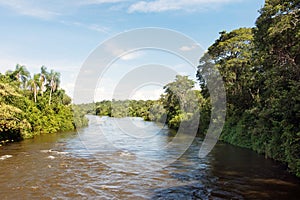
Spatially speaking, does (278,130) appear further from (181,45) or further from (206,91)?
(206,91)

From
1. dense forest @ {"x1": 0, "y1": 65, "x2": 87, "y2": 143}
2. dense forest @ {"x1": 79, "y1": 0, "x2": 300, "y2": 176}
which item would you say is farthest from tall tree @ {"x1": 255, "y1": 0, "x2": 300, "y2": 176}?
dense forest @ {"x1": 0, "y1": 65, "x2": 87, "y2": 143}

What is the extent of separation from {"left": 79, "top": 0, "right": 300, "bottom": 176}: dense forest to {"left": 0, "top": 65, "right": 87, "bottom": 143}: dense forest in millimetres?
17163

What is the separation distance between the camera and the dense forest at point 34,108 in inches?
979

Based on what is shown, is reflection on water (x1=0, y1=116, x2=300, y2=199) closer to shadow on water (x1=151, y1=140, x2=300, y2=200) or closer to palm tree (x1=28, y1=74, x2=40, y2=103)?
shadow on water (x1=151, y1=140, x2=300, y2=200)

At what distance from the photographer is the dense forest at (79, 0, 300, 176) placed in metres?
13.3

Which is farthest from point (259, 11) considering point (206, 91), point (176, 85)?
point (176, 85)

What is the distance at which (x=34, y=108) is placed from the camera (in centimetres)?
3300

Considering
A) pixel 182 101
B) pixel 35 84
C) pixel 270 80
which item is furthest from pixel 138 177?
pixel 182 101

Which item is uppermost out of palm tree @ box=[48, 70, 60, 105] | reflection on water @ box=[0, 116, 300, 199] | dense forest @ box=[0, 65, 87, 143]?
palm tree @ box=[48, 70, 60, 105]

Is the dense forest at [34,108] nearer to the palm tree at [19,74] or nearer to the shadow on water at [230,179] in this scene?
the palm tree at [19,74]

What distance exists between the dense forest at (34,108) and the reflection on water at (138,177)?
224 inches

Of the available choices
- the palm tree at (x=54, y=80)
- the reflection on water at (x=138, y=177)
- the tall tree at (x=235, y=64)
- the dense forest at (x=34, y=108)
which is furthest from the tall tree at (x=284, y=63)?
the palm tree at (x=54, y=80)

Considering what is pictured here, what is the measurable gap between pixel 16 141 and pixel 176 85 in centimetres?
2958

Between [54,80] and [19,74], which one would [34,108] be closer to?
[19,74]
